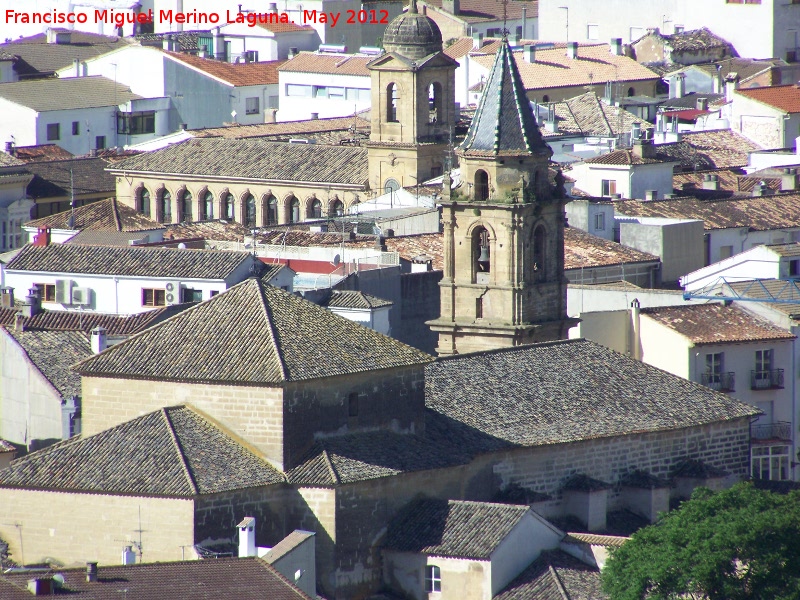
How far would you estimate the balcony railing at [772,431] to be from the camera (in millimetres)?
70375

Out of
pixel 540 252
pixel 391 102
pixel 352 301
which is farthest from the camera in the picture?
pixel 391 102

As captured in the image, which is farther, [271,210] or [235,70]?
[235,70]

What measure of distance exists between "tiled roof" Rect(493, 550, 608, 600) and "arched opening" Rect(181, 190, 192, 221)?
4868 centimetres

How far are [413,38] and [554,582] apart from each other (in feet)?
151

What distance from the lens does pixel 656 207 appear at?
8825 centimetres

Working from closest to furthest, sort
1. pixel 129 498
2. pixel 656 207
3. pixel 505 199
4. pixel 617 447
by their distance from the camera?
pixel 129 498, pixel 617 447, pixel 505 199, pixel 656 207

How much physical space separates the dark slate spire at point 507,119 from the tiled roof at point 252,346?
13720 mm

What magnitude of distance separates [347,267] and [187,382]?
2160cm

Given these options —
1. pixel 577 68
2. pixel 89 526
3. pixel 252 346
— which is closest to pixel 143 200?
pixel 577 68

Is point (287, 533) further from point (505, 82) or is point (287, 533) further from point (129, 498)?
point (505, 82)

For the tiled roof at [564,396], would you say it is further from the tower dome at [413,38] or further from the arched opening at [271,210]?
the arched opening at [271,210]

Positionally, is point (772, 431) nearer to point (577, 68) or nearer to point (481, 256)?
point (481, 256)

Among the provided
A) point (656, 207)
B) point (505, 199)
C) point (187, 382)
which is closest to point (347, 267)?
point (505, 199)

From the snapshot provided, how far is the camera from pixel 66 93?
120m
